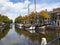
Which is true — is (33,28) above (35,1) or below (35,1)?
below

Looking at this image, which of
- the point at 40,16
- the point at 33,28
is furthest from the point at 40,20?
the point at 33,28

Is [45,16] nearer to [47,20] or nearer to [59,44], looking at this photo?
[47,20]

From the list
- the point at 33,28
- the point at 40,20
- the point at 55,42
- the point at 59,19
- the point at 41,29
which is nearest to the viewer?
the point at 55,42

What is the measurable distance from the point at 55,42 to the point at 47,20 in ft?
226

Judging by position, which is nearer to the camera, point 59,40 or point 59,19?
point 59,40

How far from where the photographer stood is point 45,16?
76.2 metres

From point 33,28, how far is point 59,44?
3589 cm

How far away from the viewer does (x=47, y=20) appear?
80.0m

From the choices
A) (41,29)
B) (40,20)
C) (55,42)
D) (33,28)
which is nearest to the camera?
(55,42)

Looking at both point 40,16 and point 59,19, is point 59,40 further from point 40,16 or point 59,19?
point 40,16

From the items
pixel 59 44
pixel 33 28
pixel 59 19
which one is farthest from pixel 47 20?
pixel 59 44

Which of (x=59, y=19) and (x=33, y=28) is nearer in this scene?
(x=33, y=28)

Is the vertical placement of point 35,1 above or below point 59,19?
above

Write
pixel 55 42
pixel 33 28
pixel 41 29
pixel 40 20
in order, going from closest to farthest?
pixel 55 42 → pixel 41 29 → pixel 33 28 → pixel 40 20
